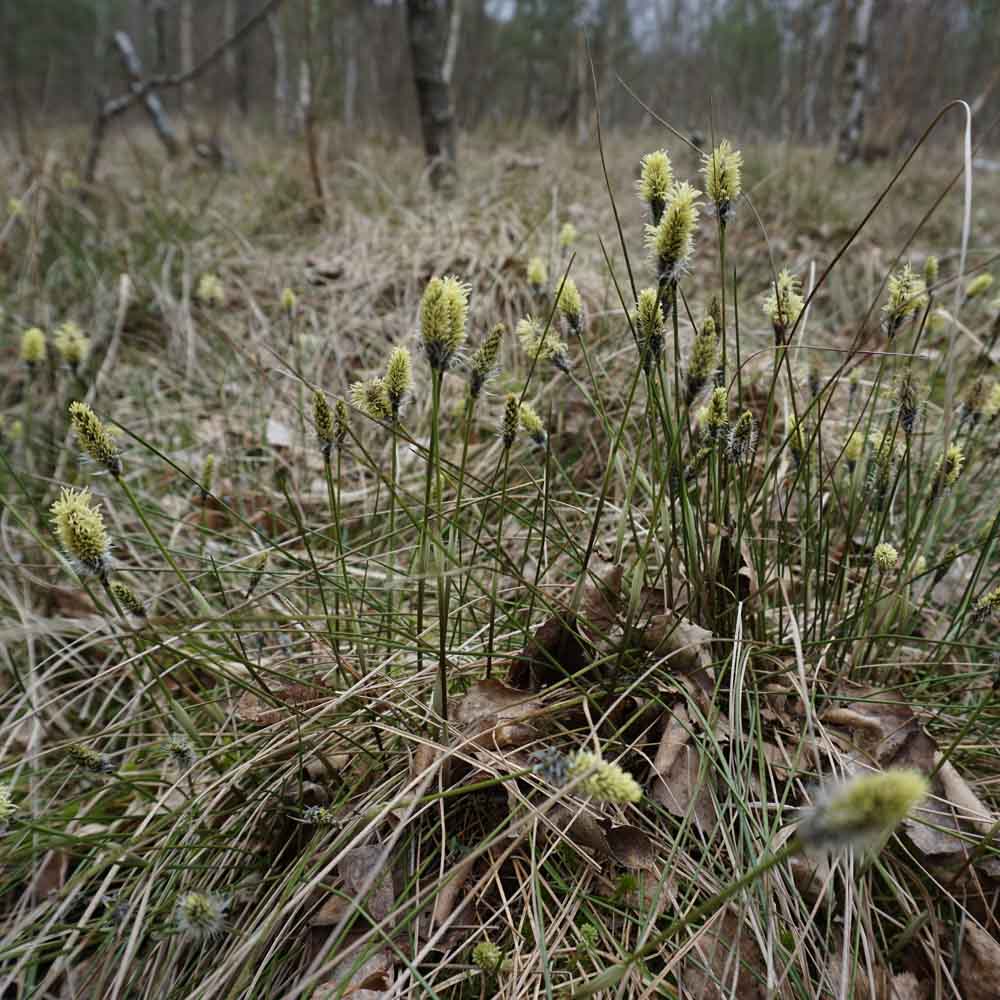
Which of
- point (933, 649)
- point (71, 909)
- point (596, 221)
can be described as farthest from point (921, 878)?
point (596, 221)

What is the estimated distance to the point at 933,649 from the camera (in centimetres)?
122

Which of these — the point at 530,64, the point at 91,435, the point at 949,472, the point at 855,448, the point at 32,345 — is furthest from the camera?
the point at 530,64

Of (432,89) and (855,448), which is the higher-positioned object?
(432,89)

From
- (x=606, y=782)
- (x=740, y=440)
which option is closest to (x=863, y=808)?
(x=606, y=782)

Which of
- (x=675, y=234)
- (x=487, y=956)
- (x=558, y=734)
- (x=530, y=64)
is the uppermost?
(x=530, y=64)

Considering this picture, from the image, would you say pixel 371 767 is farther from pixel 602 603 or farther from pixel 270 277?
pixel 270 277

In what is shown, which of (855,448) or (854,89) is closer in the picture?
(855,448)

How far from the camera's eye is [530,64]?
10734 mm

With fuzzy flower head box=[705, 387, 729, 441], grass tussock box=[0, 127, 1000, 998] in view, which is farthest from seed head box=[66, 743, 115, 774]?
fuzzy flower head box=[705, 387, 729, 441]

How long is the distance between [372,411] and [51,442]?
6.06ft

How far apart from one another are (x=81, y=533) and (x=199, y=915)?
1.64ft

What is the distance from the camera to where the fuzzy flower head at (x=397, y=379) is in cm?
90

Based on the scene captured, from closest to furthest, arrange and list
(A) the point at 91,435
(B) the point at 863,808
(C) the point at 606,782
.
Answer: (B) the point at 863,808
(C) the point at 606,782
(A) the point at 91,435

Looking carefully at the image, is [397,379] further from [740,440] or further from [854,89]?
[854,89]
